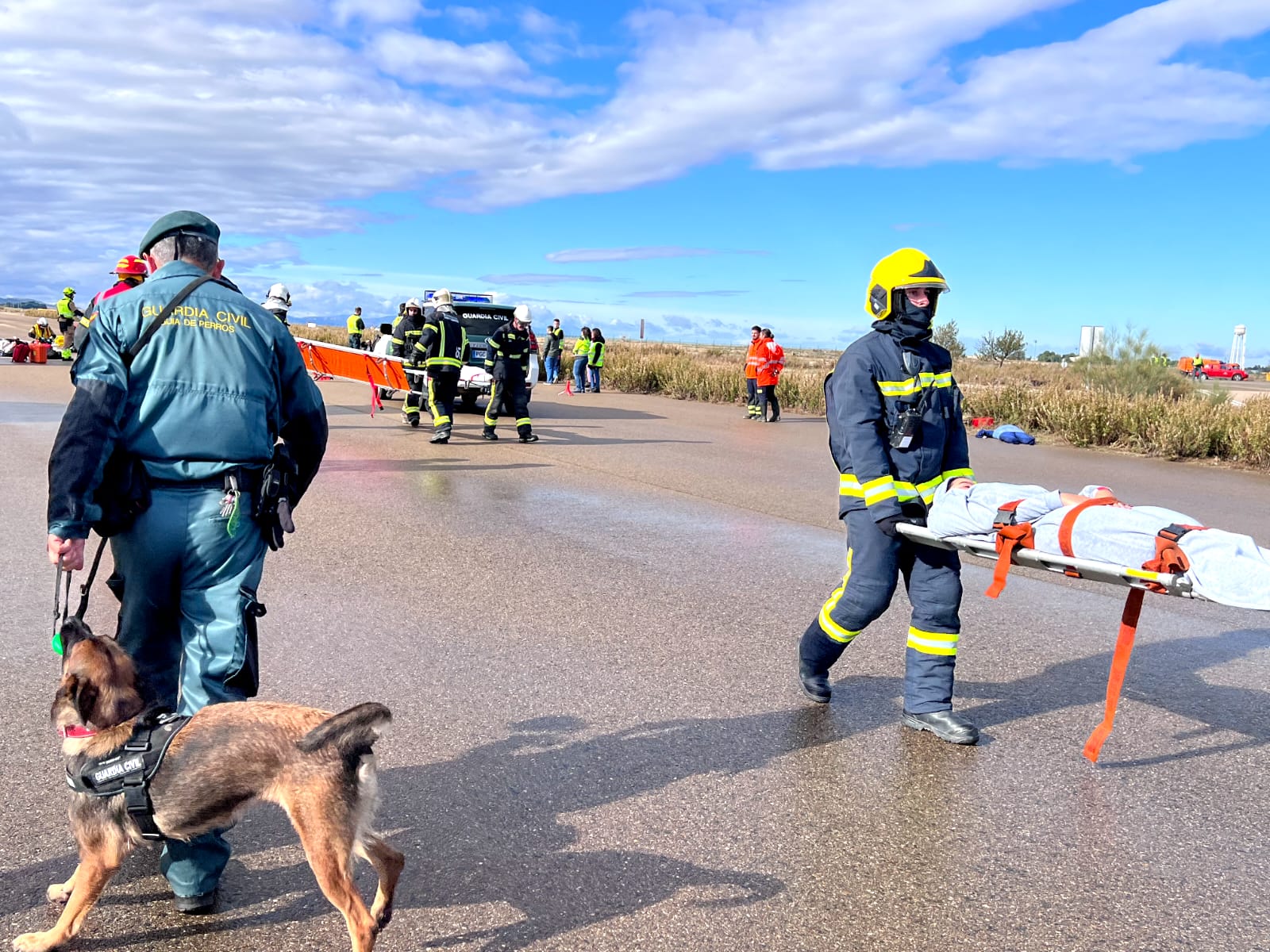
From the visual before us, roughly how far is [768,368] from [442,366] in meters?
7.55

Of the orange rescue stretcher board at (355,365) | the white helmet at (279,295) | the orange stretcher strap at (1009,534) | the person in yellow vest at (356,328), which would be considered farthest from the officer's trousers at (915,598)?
the person in yellow vest at (356,328)

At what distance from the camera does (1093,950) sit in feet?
10.0

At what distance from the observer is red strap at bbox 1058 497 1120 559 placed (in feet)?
13.0

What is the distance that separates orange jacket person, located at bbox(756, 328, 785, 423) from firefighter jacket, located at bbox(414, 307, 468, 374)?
22.0 feet

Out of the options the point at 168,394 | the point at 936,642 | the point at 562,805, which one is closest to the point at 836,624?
the point at 936,642

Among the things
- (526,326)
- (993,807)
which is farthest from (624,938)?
(526,326)

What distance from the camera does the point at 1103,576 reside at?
12.6 ft

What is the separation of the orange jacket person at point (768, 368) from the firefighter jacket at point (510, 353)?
581 centimetres

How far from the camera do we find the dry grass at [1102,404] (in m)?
15.2

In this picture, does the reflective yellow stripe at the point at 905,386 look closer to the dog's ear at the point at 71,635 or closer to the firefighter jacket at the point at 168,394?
the firefighter jacket at the point at 168,394

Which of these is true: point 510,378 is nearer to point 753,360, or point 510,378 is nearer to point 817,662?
point 753,360

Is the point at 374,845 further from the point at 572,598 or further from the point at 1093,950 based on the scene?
the point at 572,598

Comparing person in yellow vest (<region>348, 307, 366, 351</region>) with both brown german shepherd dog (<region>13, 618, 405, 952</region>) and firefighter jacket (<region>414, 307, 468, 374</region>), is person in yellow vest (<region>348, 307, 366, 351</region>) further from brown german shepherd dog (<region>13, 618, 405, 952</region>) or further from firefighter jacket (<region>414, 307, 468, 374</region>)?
brown german shepherd dog (<region>13, 618, 405, 952</region>)

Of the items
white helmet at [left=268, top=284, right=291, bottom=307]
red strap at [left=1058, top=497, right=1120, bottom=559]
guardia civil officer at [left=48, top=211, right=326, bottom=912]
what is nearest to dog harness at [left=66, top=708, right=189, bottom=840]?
guardia civil officer at [left=48, top=211, right=326, bottom=912]
